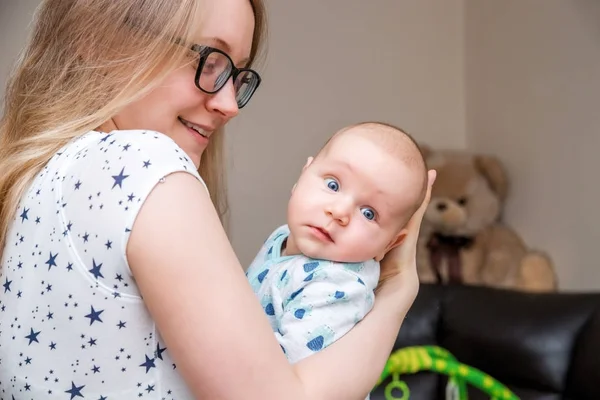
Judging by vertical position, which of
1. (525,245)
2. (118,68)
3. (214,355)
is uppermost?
(118,68)

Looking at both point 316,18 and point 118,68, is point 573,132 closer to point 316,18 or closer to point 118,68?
point 316,18

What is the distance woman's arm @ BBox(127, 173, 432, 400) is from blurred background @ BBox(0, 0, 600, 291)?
1.78m

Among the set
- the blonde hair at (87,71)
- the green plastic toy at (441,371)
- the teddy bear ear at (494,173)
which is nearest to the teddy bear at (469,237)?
the teddy bear ear at (494,173)

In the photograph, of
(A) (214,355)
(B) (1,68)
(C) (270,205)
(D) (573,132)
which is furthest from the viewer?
(C) (270,205)

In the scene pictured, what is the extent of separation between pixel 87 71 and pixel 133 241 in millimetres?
389

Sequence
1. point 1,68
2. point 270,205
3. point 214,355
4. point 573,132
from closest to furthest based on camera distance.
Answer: point 214,355 < point 1,68 < point 573,132 < point 270,205

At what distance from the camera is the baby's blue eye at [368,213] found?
116cm

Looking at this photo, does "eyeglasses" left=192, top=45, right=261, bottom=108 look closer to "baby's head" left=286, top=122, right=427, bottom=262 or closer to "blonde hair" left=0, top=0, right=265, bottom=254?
"blonde hair" left=0, top=0, right=265, bottom=254

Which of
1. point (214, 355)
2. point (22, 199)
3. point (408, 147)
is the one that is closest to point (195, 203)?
point (214, 355)

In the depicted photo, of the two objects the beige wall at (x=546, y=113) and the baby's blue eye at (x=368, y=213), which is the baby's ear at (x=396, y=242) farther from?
the beige wall at (x=546, y=113)

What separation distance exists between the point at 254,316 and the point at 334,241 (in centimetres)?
34

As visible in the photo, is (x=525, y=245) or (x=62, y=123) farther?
(x=525, y=245)

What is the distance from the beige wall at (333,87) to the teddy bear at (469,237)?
0.39 m

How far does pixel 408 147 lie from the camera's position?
3.93 ft
